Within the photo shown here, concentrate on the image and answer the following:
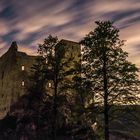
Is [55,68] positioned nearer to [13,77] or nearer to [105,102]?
[105,102]

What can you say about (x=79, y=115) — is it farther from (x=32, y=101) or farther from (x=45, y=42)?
(x=32, y=101)

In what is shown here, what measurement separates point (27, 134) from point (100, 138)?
27572mm

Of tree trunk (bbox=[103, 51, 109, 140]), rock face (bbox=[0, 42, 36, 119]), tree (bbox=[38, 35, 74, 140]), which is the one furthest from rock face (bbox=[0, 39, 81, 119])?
tree trunk (bbox=[103, 51, 109, 140])

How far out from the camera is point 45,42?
1608 inches

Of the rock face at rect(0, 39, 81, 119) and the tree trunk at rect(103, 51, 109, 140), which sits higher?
the rock face at rect(0, 39, 81, 119)

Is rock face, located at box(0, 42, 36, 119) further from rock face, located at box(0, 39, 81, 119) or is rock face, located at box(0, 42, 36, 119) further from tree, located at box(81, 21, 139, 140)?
tree, located at box(81, 21, 139, 140)

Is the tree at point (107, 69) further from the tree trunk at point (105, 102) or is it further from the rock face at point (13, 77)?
the rock face at point (13, 77)

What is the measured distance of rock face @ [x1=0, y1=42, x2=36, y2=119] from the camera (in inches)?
2376

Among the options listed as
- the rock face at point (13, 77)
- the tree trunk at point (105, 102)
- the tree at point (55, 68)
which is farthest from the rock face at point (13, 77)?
the tree trunk at point (105, 102)

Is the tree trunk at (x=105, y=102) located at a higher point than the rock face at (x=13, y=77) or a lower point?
lower

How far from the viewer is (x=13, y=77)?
61344mm

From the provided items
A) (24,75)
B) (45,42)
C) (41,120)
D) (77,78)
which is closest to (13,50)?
(24,75)

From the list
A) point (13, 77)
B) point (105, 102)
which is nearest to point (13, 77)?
point (13, 77)

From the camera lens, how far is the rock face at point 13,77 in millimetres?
60344
